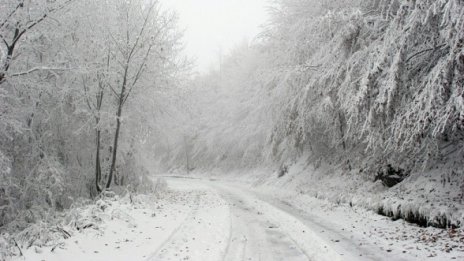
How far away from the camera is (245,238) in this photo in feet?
31.6

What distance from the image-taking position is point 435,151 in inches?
432

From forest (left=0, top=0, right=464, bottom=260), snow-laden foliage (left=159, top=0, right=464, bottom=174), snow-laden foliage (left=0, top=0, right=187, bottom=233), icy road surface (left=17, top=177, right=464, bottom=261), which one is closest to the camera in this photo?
icy road surface (left=17, top=177, right=464, bottom=261)

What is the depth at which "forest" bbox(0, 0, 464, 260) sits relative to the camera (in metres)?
9.92

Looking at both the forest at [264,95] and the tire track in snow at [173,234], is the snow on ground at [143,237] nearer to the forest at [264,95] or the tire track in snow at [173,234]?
the tire track in snow at [173,234]

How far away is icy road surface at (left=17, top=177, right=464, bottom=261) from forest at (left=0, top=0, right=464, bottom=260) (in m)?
1.16

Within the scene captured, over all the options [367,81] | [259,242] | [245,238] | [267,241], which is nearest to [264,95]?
[367,81]

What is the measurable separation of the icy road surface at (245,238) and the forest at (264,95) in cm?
116

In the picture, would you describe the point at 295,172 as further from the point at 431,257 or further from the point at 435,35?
the point at 431,257

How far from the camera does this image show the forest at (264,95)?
32.6ft

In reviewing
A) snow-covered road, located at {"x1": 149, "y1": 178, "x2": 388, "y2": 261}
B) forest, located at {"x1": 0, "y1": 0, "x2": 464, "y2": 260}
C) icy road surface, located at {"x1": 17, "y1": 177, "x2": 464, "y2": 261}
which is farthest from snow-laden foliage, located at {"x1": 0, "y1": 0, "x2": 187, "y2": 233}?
snow-covered road, located at {"x1": 149, "y1": 178, "x2": 388, "y2": 261}

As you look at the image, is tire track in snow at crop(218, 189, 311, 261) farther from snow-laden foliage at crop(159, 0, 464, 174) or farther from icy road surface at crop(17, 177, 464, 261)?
snow-laden foliage at crop(159, 0, 464, 174)

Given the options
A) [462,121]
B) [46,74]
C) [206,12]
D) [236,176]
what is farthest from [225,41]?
[206,12]

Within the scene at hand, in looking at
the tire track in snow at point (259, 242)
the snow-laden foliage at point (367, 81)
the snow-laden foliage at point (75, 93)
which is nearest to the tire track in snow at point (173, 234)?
the tire track in snow at point (259, 242)

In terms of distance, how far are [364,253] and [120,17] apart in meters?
13.3
